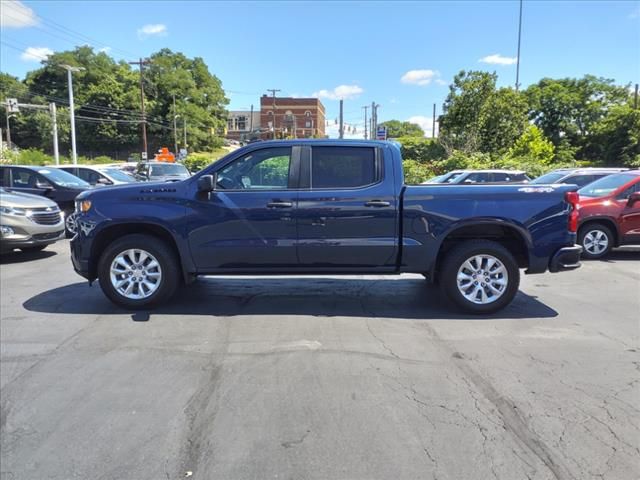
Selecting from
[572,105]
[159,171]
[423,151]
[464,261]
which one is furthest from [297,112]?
[464,261]

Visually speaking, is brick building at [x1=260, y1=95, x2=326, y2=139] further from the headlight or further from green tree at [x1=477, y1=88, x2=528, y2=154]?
the headlight

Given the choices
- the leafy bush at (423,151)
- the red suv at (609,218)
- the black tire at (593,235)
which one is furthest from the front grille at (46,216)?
the leafy bush at (423,151)

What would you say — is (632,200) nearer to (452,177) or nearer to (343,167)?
(343,167)

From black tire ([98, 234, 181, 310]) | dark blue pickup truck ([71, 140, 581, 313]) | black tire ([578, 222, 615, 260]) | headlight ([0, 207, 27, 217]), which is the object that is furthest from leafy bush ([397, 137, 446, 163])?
black tire ([98, 234, 181, 310])

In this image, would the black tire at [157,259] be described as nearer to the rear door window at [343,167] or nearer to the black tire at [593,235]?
the rear door window at [343,167]

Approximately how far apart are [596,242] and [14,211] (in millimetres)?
10712

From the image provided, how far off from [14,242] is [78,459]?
7.46 metres

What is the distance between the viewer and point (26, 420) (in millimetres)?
3418

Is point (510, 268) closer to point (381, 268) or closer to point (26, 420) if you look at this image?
point (381, 268)

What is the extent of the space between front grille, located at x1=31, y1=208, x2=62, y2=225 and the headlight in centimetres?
16

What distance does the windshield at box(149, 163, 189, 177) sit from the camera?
21.2m

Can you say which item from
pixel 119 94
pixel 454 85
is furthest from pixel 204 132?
pixel 454 85

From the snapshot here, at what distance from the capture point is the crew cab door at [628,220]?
924 centimetres

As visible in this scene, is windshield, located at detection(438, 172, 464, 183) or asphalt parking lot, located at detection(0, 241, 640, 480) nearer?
asphalt parking lot, located at detection(0, 241, 640, 480)
